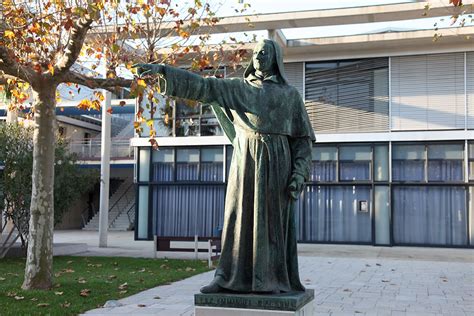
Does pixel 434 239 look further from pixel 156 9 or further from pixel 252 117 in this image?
pixel 252 117

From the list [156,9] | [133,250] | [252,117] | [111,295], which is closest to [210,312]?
[252,117]

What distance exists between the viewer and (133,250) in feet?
63.5

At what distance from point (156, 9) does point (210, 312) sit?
8041 mm

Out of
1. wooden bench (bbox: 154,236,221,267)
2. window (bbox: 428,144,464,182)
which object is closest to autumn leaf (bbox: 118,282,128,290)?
wooden bench (bbox: 154,236,221,267)

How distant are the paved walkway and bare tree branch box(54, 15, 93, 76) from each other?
4.15 meters

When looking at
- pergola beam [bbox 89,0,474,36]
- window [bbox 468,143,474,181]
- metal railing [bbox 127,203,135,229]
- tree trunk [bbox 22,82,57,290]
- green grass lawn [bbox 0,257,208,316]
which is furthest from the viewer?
metal railing [bbox 127,203,135,229]

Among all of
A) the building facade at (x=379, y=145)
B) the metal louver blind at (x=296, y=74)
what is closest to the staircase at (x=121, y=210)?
the building facade at (x=379, y=145)

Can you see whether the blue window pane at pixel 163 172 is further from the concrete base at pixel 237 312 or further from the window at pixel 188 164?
the concrete base at pixel 237 312

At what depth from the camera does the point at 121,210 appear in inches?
1389

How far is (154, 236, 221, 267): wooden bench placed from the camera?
615 inches

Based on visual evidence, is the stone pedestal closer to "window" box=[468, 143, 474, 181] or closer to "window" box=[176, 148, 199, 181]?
"window" box=[468, 143, 474, 181]

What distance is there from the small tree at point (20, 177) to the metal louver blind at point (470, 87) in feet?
45.8

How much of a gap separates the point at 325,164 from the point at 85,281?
13029 mm

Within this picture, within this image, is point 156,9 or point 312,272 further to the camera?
point 312,272
